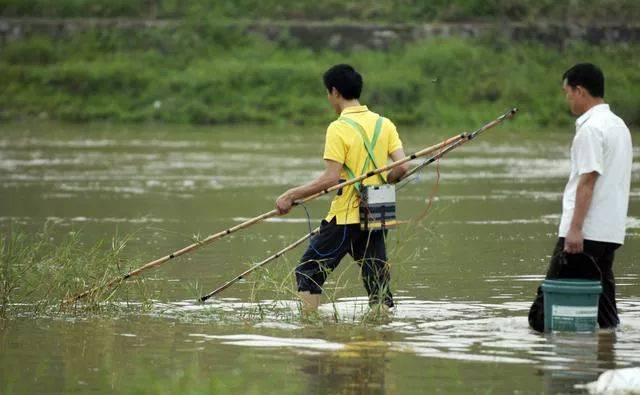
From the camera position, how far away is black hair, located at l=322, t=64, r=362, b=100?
374 inches

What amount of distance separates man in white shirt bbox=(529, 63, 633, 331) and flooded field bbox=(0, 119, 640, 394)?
451mm

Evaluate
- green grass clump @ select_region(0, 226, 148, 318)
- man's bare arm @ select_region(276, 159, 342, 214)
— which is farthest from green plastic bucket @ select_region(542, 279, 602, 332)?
green grass clump @ select_region(0, 226, 148, 318)

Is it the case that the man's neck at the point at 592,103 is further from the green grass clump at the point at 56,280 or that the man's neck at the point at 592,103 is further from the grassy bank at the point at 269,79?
the grassy bank at the point at 269,79

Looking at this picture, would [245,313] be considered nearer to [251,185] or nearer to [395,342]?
[395,342]

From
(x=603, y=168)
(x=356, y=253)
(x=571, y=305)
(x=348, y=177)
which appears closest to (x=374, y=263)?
(x=356, y=253)

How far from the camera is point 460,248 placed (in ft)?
46.2

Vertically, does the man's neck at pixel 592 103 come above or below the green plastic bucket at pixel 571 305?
above

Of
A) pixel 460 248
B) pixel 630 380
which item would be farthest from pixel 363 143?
pixel 460 248

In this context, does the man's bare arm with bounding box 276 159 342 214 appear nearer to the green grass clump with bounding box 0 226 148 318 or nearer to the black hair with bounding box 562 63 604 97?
the green grass clump with bounding box 0 226 148 318

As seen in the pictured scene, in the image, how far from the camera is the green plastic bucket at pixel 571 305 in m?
8.88

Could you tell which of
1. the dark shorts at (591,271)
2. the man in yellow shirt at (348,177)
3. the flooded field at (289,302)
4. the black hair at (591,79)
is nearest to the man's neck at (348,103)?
the man in yellow shirt at (348,177)

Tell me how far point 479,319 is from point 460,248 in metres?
4.16

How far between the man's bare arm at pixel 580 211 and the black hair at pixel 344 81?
5.17ft

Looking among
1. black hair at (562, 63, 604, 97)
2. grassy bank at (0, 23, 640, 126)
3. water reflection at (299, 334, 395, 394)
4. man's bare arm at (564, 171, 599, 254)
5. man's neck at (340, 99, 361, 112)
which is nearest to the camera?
water reflection at (299, 334, 395, 394)
